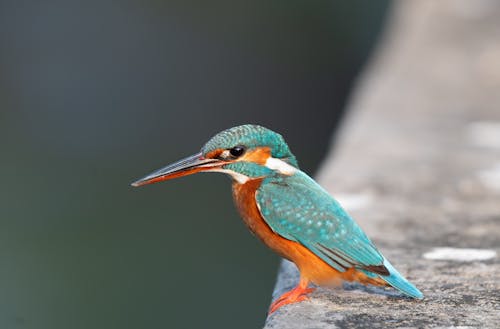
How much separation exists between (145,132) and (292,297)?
7062mm

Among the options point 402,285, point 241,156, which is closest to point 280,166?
point 241,156

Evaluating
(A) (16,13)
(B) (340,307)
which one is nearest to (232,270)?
(B) (340,307)

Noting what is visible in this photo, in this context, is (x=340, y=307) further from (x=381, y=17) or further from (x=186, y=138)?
(x=381, y=17)

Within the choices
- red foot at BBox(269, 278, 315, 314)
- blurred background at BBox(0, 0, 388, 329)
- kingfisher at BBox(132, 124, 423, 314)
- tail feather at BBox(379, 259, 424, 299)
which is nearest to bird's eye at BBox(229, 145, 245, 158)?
kingfisher at BBox(132, 124, 423, 314)

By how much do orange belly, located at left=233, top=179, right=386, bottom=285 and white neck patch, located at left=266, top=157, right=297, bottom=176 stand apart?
8 centimetres

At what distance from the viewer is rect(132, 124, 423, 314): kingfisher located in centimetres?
278

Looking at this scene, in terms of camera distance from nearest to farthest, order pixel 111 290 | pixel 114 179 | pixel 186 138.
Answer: pixel 111 290
pixel 114 179
pixel 186 138

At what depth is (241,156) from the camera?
290cm

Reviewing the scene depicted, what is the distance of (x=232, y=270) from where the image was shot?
728 cm

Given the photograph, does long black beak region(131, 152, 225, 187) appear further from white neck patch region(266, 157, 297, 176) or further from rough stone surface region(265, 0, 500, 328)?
rough stone surface region(265, 0, 500, 328)

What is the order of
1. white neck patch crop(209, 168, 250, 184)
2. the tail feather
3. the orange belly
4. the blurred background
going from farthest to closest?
1. the blurred background
2. white neck patch crop(209, 168, 250, 184)
3. the orange belly
4. the tail feather

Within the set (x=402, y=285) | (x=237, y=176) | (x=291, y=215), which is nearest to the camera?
(x=402, y=285)

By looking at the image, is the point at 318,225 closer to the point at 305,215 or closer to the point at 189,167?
the point at 305,215

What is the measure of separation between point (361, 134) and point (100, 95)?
587 centimetres
